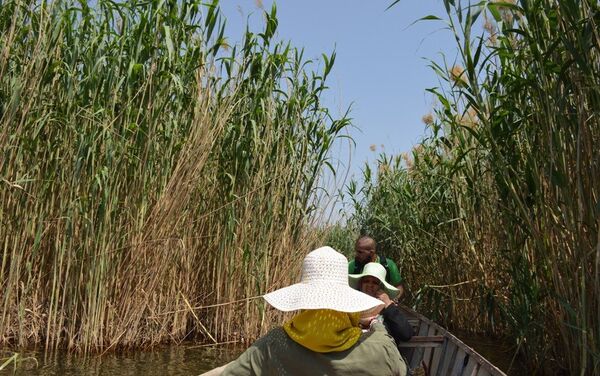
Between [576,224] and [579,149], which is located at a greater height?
[579,149]

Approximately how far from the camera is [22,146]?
18.0ft

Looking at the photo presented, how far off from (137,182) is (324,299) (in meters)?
4.18

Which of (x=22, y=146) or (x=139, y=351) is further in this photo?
(x=139, y=351)

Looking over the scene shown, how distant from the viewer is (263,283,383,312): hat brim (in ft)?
7.44

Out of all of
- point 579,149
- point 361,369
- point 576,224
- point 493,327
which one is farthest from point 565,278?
point 493,327

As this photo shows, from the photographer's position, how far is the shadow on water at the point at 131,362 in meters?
5.50

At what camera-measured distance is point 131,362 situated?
5.97m

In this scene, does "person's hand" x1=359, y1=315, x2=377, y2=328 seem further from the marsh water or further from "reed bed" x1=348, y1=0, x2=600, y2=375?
the marsh water

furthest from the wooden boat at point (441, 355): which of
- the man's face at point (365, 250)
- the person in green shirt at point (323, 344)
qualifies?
the person in green shirt at point (323, 344)

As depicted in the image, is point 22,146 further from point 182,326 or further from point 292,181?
point 292,181

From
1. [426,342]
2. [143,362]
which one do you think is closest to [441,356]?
[426,342]

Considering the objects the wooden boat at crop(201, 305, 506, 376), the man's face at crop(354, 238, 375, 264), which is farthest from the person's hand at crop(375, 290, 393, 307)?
the man's face at crop(354, 238, 375, 264)

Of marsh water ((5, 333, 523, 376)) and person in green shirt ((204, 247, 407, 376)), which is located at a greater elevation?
person in green shirt ((204, 247, 407, 376))

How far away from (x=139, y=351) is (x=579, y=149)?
13.9ft
